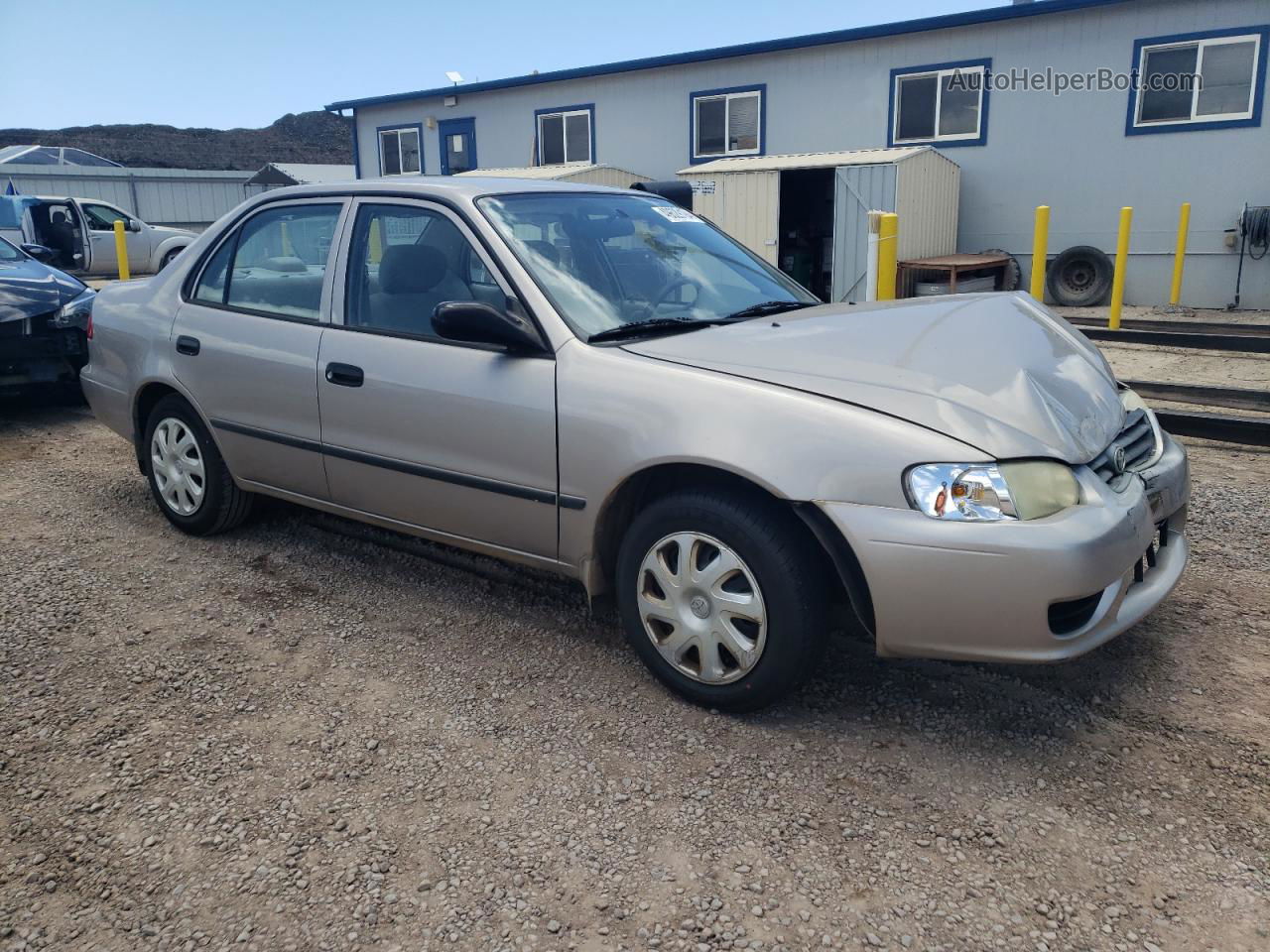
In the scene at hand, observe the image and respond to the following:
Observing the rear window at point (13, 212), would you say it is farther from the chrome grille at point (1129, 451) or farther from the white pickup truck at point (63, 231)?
the chrome grille at point (1129, 451)

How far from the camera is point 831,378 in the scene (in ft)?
9.35

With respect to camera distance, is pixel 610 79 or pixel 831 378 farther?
pixel 610 79

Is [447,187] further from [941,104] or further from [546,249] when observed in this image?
[941,104]

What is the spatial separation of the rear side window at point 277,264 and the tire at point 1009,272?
42.8 feet

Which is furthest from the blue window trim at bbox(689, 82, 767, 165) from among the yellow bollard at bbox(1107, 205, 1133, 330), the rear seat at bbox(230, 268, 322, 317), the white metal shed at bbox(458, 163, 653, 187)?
the rear seat at bbox(230, 268, 322, 317)

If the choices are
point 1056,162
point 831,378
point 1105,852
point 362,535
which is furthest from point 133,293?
point 1056,162

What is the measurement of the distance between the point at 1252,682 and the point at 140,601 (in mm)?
4001

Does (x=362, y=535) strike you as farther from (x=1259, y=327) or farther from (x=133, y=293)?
(x=1259, y=327)

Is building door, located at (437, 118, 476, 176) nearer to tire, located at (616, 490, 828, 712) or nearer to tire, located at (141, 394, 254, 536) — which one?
tire, located at (141, 394, 254, 536)

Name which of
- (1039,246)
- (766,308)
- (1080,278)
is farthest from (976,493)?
(1080,278)

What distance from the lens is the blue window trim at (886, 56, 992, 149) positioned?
14961 mm

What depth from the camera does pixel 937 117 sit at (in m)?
15.5

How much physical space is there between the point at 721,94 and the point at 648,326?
50.3 feet

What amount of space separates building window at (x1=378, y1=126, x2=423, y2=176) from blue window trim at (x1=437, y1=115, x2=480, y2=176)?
1.93 ft
